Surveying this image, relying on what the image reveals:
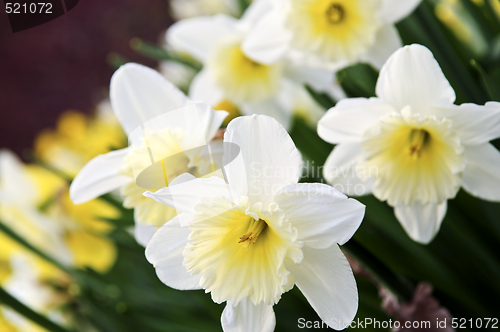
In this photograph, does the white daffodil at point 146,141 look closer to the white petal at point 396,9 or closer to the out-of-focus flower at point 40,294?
the white petal at point 396,9

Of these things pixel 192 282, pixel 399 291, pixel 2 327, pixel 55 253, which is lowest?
pixel 2 327

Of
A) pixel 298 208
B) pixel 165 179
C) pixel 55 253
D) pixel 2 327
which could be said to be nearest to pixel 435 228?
pixel 298 208

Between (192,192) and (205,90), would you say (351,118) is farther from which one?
(205,90)

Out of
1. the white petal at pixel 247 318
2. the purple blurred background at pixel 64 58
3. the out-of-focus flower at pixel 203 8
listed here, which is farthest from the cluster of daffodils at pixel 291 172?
the purple blurred background at pixel 64 58

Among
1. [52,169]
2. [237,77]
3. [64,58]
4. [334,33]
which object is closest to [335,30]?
[334,33]

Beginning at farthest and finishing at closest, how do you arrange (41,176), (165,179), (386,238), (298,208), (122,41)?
(122,41) → (41,176) → (386,238) → (165,179) → (298,208)

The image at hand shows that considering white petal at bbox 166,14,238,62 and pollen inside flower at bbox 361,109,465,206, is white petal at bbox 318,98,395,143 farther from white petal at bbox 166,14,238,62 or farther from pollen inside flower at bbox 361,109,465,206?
white petal at bbox 166,14,238,62

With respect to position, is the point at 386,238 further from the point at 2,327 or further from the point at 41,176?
the point at 41,176
